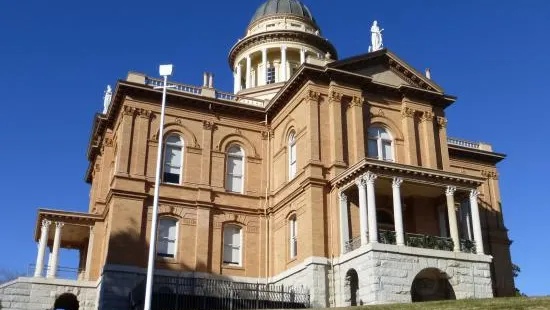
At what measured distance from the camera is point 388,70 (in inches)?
1515

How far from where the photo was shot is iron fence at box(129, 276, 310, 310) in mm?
29391

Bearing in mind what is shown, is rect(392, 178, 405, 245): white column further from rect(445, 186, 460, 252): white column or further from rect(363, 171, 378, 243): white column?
rect(445, 186, 460, 252): white column

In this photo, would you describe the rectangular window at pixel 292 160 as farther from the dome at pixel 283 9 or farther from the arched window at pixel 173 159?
the dome at pixel 283 9

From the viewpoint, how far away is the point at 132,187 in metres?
35.8

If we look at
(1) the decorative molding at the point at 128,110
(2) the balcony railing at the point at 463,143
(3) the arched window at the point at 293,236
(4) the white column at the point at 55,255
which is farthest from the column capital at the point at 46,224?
(2) the balcony railing at the point at 463,143

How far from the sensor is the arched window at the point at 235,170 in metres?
38.8

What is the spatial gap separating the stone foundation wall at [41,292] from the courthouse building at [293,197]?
0.18 feet

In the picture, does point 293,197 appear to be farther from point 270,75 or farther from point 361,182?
point 270,75

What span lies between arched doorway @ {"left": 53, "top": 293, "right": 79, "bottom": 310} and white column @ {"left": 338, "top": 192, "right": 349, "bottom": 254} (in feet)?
50.9

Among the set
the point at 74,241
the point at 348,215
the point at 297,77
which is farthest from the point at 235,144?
the point at 74,241

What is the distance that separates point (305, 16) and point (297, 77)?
19798 millimetres

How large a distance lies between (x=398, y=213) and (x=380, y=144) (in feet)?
22.3

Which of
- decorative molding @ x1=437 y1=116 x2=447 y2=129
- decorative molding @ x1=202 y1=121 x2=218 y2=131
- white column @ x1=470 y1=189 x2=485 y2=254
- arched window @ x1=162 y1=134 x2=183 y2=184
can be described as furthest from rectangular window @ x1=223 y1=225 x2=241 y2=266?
decorative molding @ x1=437 y1=116 x2=447 y2=129

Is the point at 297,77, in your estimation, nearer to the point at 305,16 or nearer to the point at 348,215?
the point at 348,215
